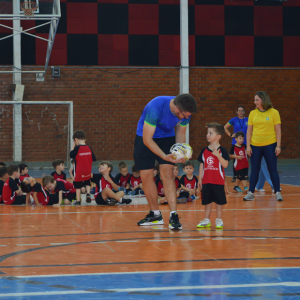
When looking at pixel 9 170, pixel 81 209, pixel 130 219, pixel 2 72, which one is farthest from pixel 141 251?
pixel 2 72

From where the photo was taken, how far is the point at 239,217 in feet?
23.1

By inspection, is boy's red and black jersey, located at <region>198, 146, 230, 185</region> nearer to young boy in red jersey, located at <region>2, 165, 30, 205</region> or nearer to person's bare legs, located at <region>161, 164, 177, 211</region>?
person's bare legs, located at <region>161, 164, 177, 211</region>

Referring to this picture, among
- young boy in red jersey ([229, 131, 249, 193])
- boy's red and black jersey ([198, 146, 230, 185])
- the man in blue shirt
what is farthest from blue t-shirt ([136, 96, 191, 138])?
young boy in red jersey ([229, 131, 249, 193])

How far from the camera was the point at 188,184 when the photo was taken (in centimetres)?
943

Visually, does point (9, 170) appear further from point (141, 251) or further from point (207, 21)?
point (207, 21)

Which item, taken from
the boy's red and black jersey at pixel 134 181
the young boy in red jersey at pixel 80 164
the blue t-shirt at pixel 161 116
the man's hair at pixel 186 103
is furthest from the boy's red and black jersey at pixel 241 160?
the man's hair at pixel 186 103

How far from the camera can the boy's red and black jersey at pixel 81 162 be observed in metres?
9.25

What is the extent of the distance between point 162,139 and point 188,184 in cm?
336

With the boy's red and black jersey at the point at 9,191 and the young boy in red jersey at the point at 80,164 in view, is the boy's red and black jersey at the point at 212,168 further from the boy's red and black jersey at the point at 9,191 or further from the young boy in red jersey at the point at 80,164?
the boy's red and black jersey at the point at 9,191

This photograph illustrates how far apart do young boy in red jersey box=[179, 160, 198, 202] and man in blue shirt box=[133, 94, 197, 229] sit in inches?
109

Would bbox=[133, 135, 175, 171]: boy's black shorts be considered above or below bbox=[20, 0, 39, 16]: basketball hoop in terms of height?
below

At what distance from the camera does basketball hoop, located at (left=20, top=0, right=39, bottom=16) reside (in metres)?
11.8

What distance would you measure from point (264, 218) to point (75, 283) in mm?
4035

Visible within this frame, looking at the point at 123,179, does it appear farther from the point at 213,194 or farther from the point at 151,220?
the point at 213,194
